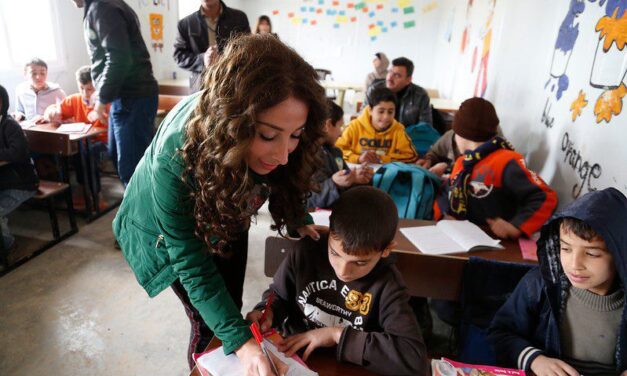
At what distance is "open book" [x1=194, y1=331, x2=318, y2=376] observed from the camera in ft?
2.76

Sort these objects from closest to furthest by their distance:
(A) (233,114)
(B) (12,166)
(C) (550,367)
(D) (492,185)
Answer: (A) (233,114) < (C) (550,367) < (D) (492,185) < (B) (12,166)

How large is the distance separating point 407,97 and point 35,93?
312cm

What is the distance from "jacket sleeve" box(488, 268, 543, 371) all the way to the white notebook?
23.2 inches

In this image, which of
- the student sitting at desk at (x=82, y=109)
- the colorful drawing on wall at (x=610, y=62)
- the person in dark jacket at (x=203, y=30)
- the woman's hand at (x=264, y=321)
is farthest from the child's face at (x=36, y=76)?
the colorful drawing on wall at (x=610, y=62)

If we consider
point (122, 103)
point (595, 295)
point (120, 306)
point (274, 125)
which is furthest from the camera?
point (122, 103)

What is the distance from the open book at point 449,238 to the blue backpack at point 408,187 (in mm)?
312

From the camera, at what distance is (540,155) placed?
219 cm

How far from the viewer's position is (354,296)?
41.5 inches

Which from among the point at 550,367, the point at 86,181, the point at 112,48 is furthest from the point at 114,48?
the point at 550,367

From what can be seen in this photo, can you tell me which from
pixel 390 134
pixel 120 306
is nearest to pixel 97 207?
pixel 120 306

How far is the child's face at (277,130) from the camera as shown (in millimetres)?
777

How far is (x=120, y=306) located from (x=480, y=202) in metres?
1.90

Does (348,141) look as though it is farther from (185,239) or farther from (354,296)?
(185,239)

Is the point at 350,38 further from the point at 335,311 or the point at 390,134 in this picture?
the point at 335,311
